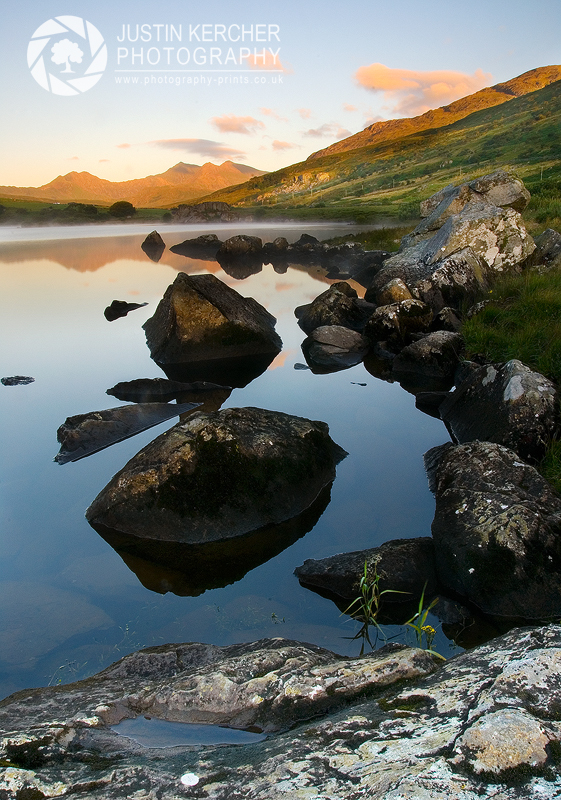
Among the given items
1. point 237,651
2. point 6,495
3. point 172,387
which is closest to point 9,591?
point 6,495

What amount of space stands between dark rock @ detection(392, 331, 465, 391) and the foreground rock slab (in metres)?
12.2

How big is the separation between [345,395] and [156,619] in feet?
30.4

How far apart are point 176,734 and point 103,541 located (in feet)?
17.5

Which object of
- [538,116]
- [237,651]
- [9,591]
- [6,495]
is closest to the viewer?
[237,651]

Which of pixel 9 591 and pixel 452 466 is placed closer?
pixel 9 591

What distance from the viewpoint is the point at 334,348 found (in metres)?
18.6

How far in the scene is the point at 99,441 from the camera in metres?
11.6

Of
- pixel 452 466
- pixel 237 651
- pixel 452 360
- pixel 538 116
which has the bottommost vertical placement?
pixel 237 651

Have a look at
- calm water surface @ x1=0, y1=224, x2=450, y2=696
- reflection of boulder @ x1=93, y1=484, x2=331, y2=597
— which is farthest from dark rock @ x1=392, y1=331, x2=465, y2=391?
reflection of boulder @ x1=93, y1=484, x2=331, y2=597

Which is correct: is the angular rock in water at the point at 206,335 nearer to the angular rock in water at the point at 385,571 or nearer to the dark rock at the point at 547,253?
the dark rock at the point at 547,253

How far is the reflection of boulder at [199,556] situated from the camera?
23.9 feet

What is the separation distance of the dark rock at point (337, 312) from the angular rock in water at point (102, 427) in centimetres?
943

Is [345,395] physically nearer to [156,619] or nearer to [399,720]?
[156,619]

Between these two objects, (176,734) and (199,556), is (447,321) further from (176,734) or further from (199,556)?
(176,734)
